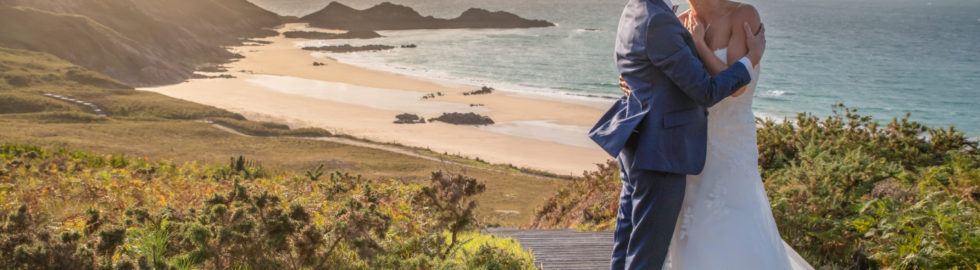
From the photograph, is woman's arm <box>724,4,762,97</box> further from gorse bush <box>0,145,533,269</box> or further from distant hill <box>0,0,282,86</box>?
distant hill <box>0,0,282,86</box>

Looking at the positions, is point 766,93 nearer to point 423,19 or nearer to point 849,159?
point 849,159

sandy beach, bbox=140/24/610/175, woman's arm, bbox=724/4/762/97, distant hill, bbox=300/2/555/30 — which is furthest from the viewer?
distant hill, bbox=300/2/555/30

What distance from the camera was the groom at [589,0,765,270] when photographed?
8.38 feet

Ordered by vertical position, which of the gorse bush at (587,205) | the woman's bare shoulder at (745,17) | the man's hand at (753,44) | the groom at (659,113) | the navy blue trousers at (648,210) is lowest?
the gorse bush at (587,205)

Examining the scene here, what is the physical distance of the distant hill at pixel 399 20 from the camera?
114 m

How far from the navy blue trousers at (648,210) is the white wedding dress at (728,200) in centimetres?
15

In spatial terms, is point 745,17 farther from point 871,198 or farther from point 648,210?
point 871,198

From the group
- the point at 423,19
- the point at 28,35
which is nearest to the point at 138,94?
the point at 28,35

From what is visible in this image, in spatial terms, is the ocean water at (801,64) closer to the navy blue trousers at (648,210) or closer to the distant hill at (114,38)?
the distant hill at (114,38)

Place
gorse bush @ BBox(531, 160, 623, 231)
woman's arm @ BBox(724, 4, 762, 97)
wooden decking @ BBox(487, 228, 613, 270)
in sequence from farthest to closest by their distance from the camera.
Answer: gorse bush @ BBox(531, 160, 623, 231), wooden decking @ BBox(487, 228, 613, 270), woman's arm @ BBox(724, 4, 762, 97)

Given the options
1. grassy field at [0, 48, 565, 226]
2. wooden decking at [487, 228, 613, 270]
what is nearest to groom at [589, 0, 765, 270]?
wooden decking at [487, 228, 613, 270]

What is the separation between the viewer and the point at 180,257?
358 centimetres

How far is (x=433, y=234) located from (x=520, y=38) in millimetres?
89989

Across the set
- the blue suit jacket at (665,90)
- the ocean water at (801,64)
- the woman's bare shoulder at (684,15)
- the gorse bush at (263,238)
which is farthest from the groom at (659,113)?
the ocean water at (801,64)
